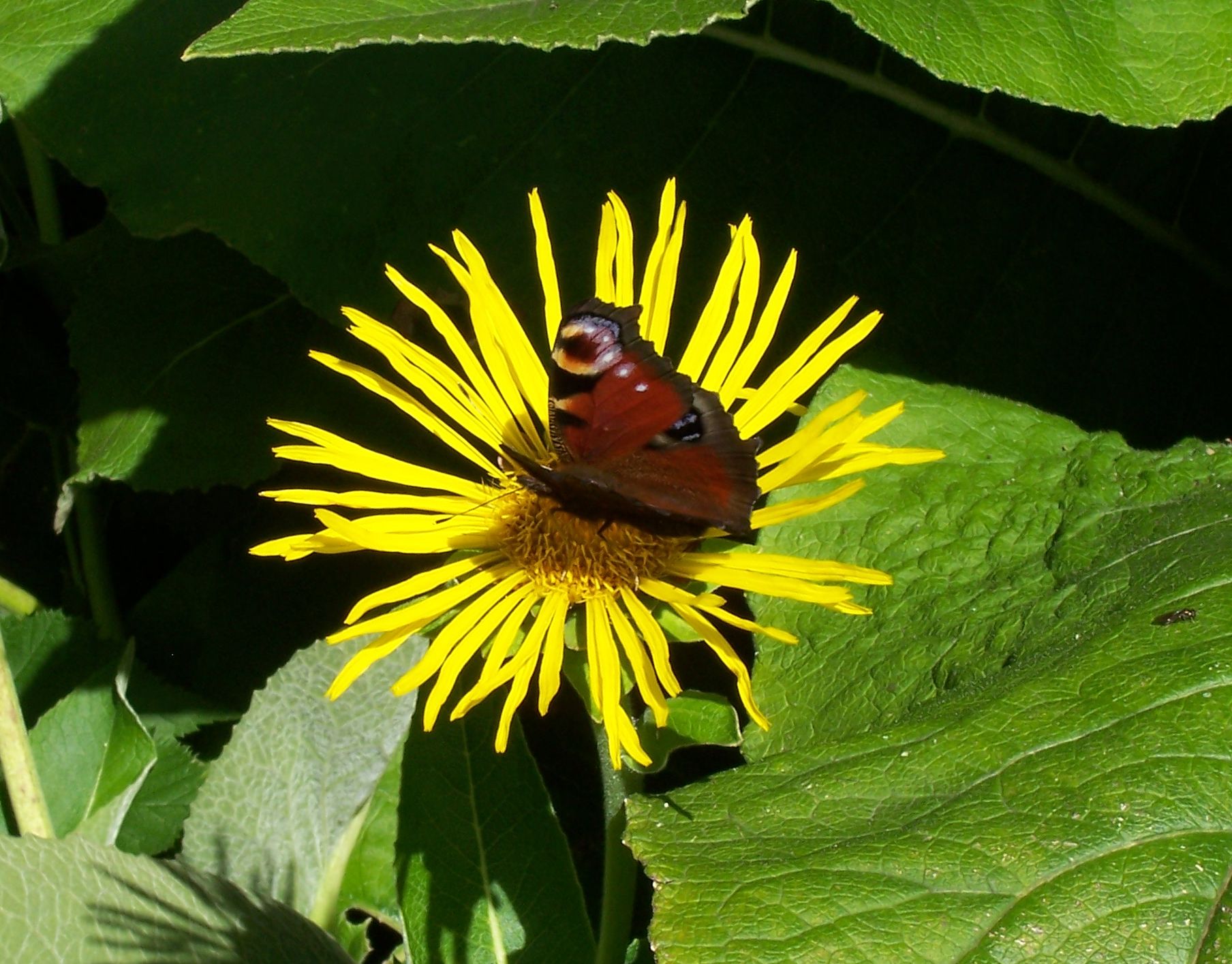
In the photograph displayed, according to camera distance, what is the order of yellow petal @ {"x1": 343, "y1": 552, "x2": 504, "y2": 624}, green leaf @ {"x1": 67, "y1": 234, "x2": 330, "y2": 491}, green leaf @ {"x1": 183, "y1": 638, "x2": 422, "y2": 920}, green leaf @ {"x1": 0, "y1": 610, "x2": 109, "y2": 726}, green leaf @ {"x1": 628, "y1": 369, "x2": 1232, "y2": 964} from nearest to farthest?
green leaf @ {"x1": 628, "y1": 369, "x2": 1232, "y2": 964} < yellow petal @ {"x1": 343, "y1": 552, "x2": 504, "y2": 624} < green leaf @ {"x1": 183, "y1": 638, "x2": 422, "y2": 920} < green leaf @ {"x1": 0, "y1": 610, "x2": 109, "y2": 726} < green leaf @ {"x1": 67, "y1": 234, "x2": 330, "y2": 491}

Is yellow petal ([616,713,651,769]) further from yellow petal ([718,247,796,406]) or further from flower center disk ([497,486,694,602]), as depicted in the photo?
yellow petal ([718,247,796,406])

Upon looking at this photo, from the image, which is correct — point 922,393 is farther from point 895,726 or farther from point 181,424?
point 181,424

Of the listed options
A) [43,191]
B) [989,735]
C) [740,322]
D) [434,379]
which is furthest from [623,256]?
[43,191]

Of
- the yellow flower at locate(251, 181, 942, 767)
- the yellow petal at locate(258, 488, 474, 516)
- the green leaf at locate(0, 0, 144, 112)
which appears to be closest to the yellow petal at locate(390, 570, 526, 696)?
the yellow flower at locate(251, 181, 942, 767)

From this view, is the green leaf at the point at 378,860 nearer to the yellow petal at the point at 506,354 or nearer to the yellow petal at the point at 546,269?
the yellow petal at the point at 506,354

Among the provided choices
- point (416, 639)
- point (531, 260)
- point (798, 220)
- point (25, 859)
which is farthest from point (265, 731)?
point (798, 220)

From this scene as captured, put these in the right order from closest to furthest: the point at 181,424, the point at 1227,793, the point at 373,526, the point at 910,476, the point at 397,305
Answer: the point at 1227,793
the point at 373,526
the point at 910,476
the point at 397,305
the point at 181,424

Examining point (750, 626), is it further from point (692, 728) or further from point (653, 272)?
point (653, 272)
